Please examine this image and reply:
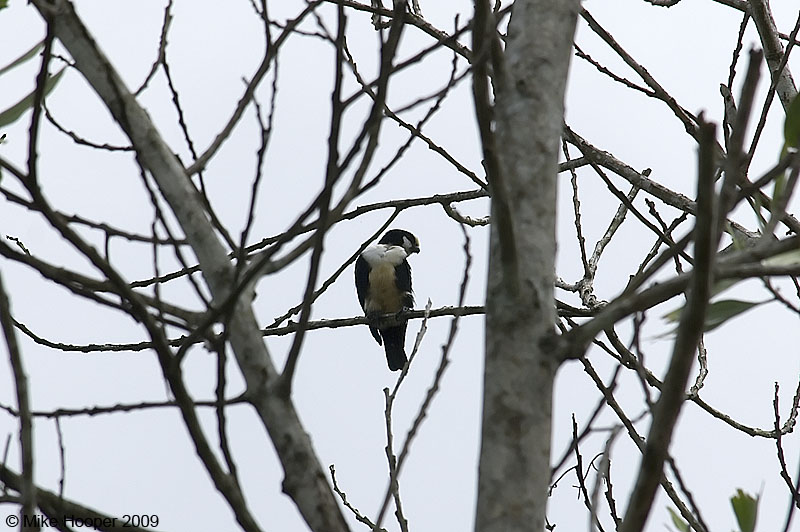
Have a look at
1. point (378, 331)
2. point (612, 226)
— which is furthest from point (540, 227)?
point (378, 331)

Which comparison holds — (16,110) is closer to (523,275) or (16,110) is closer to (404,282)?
(523,275)

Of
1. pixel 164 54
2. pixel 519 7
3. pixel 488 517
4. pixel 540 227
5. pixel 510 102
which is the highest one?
pixel 164 54

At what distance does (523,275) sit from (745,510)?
448 millimetres

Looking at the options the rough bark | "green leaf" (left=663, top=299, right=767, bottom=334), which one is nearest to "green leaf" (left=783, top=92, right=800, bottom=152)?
"green leaf" (left=663, top=299, right=767, bottom=334)

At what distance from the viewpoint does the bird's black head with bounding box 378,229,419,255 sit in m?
8.23

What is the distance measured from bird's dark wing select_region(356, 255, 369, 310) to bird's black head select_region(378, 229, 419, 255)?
59 centimetres

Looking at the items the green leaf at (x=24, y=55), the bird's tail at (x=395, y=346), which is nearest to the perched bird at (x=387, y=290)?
the bird's tail at (x=395, y=346)

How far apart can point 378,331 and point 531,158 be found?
6298 millimetres

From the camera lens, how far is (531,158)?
4.62 ft

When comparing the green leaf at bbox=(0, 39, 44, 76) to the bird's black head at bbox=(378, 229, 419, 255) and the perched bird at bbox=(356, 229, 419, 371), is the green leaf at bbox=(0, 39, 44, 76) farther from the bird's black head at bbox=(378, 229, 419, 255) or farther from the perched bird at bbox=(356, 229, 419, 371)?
the bird's black head at bbox=(378, 229, 419, 255)

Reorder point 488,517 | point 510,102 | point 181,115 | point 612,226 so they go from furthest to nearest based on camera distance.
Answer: point 612,226, point 181,115, point 510,102, point 488,517

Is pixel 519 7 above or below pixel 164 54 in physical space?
below

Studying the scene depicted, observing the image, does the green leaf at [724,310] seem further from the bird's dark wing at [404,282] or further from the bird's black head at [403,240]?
the bird's black head at [403,240]

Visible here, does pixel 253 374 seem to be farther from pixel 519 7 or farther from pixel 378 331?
pixel 378 331
